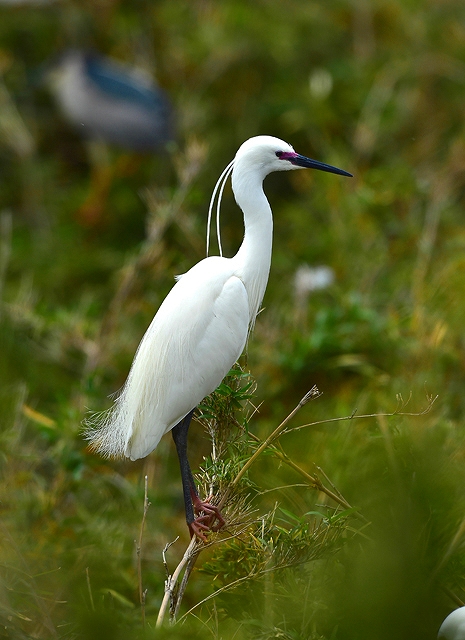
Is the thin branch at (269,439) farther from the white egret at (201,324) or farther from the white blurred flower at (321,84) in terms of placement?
the white blurred flower at (321,84)

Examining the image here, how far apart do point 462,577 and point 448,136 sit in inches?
189

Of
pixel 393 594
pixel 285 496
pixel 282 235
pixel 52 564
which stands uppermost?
pixel 393 594

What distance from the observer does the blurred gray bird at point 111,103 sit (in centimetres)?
655

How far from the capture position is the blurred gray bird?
655 cm

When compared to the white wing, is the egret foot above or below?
below

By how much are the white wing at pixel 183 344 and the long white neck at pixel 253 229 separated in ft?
0.10

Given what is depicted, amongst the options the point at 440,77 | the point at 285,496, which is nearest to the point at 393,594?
the point at 285,496

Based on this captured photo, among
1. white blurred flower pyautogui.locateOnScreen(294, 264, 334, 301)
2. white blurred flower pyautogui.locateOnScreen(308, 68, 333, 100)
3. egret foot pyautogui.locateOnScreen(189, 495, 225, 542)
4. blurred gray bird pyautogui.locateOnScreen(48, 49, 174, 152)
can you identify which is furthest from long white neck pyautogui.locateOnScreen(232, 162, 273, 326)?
blurred gray bird pyautogui.locateOnScreen(48, 49, 174, 152)

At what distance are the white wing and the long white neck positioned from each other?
0.03m

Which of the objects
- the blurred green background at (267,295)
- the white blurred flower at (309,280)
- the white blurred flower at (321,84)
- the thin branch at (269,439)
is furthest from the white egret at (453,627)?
the white blurred flower at (321,84)

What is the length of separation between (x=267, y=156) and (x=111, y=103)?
16.2 ft

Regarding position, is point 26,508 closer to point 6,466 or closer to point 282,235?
point 6,466

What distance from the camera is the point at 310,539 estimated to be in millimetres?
1888

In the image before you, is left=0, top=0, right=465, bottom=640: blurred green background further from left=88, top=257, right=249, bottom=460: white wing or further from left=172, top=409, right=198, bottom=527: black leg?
left=88, top=257, right=249, bottom=460: white wing
